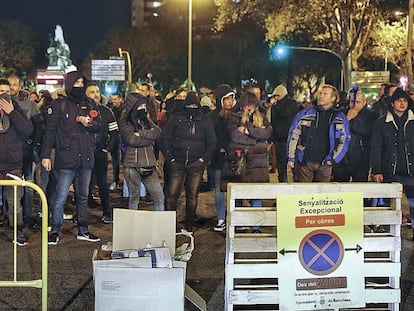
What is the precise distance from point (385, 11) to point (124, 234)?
23427 mm

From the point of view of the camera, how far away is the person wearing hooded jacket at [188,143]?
345 inches

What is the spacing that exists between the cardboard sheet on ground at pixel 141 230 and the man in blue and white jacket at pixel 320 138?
323cm

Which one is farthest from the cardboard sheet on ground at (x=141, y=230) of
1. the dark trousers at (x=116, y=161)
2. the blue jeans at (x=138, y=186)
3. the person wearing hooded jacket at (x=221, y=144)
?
the dark trousers at (x=116, y=161)

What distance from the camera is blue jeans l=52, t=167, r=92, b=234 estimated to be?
327 inches

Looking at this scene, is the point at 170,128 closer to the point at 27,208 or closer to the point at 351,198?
the point at 27,208

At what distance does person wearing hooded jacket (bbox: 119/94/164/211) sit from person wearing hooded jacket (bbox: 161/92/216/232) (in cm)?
26

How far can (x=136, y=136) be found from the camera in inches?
332

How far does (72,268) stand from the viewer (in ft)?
24.0

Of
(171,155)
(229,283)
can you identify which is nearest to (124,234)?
(229,283)

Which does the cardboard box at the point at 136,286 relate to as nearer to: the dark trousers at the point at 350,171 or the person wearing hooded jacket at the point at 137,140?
the person wearing hooded jacket at the point at 137,140

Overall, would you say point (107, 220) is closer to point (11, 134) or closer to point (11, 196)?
point (11, 196)

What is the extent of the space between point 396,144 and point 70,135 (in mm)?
3750

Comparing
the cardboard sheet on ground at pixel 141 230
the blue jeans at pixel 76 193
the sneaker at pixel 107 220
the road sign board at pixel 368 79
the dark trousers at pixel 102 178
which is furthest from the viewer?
the road sign board at pixel 368 79

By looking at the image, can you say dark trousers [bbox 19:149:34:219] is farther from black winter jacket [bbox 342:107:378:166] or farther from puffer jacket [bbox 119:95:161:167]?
black winter jacket [bbox 342:107:378:166]
